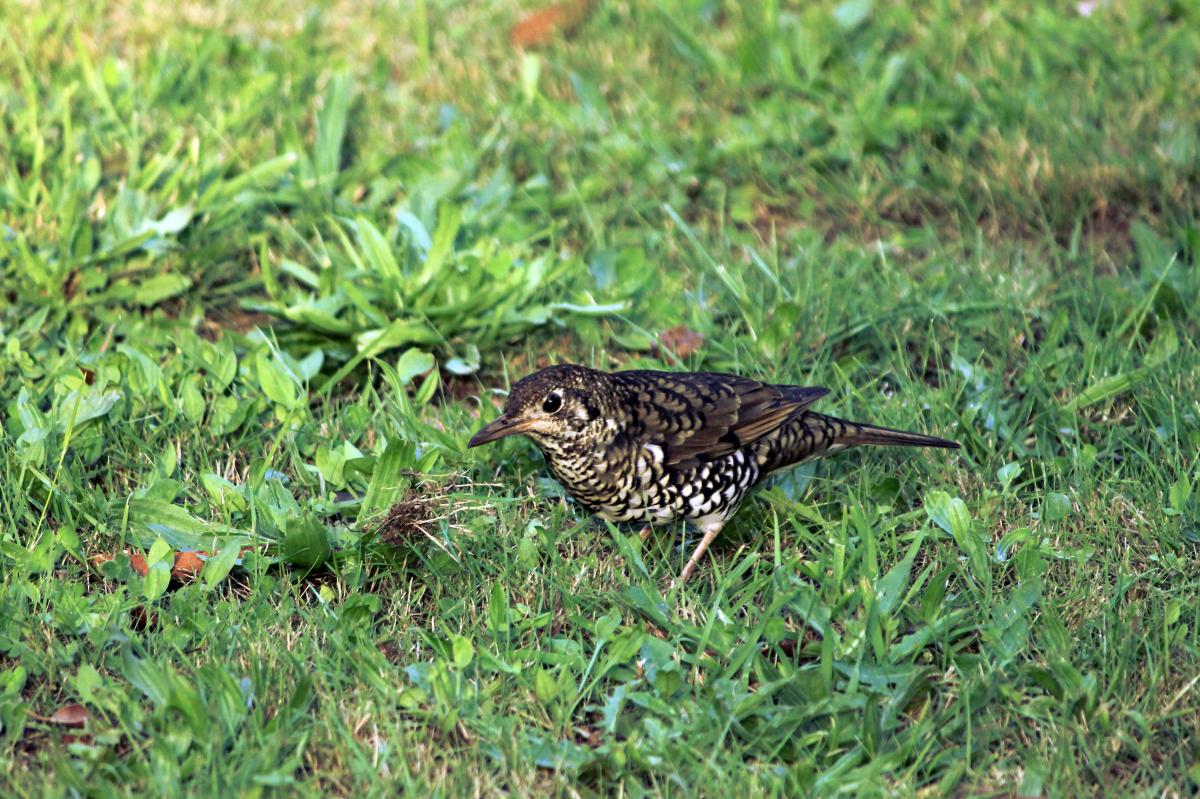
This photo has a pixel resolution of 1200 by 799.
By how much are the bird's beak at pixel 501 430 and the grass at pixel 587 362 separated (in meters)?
0.27

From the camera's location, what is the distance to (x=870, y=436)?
4.60 metres

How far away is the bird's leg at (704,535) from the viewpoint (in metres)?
4.36

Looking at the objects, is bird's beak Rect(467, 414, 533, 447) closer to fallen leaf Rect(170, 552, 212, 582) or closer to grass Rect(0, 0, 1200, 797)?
grass Rect(0, 0, 1200, 797)

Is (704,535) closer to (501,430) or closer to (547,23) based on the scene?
(501,430)

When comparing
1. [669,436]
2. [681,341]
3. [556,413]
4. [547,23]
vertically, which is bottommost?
[681,341]

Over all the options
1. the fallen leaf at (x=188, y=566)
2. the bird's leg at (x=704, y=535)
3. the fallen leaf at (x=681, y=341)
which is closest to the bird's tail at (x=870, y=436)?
the bird's leg at (x=704, y=535)

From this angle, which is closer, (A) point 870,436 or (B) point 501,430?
(B) point 501,430

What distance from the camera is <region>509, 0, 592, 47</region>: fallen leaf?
7316 millimetres

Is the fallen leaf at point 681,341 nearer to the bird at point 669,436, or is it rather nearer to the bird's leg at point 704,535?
the bird at point 669,436

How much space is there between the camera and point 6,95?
6.34m

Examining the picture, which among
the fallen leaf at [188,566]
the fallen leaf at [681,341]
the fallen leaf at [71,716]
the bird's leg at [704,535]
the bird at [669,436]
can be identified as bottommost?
the fallen leaf at [71,716]

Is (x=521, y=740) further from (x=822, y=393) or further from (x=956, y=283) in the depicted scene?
(x=956, y=283)

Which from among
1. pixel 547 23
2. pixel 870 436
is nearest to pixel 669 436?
pixel 870 436

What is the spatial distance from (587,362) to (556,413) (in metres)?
1.03
